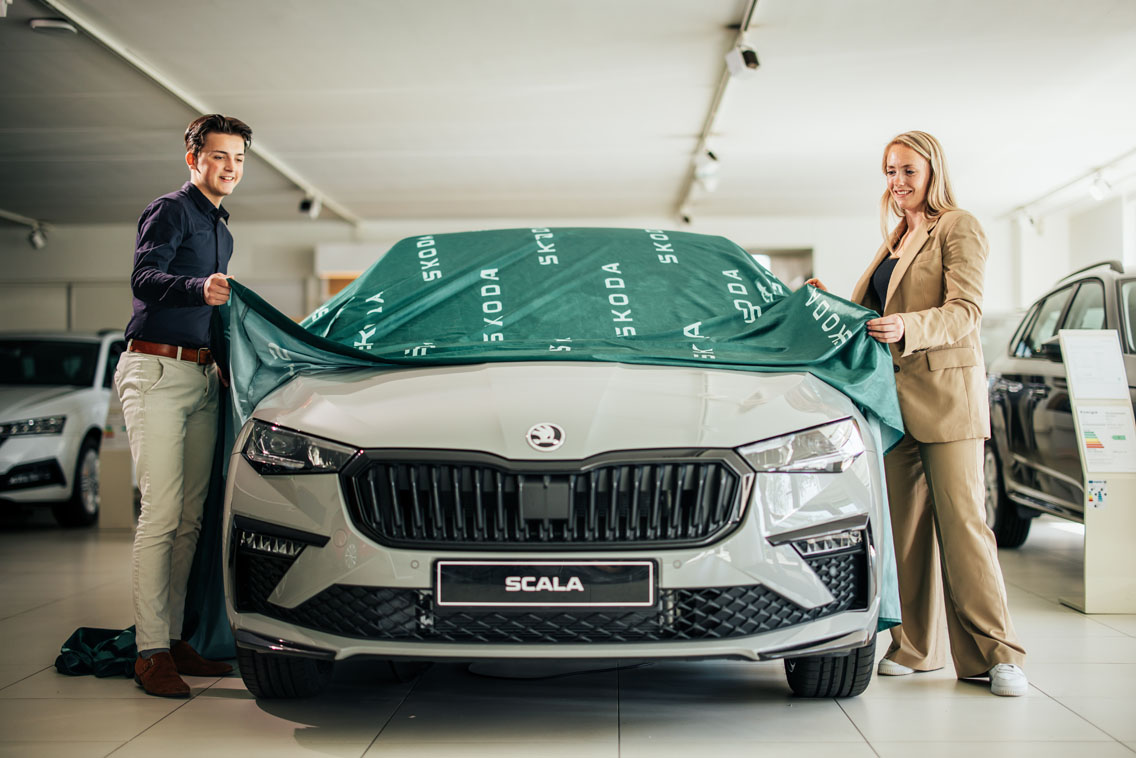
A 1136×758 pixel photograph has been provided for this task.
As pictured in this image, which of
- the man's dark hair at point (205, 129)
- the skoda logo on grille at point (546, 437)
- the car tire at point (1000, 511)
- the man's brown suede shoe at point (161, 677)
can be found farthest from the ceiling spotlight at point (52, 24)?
the car tire at point (1000, 511)

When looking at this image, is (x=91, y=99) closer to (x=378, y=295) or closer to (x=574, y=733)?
(x=378, y=295)

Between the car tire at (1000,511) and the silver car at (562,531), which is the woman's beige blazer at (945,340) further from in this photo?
the car tire at (1000,511)

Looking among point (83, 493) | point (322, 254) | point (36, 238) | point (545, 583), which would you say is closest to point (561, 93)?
point (83, 493)

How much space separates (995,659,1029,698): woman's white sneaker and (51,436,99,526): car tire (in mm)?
5816

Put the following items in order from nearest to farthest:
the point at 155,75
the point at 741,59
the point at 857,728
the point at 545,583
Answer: the point at 545,583, the point at 857,728, the point at 741,59, the point at 155,75

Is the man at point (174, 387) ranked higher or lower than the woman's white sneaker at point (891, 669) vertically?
higher

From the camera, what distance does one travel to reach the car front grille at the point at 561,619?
1.97 meters

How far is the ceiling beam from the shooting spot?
6.24 metres

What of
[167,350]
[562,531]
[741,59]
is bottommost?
[562,531]

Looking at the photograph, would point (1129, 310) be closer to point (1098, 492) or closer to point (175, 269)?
point (1098, 492)

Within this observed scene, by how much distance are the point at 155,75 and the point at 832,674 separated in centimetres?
694

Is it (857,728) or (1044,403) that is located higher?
(1044,403)

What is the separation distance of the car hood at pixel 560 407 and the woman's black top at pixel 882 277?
85 centimetres

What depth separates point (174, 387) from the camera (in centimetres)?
273
